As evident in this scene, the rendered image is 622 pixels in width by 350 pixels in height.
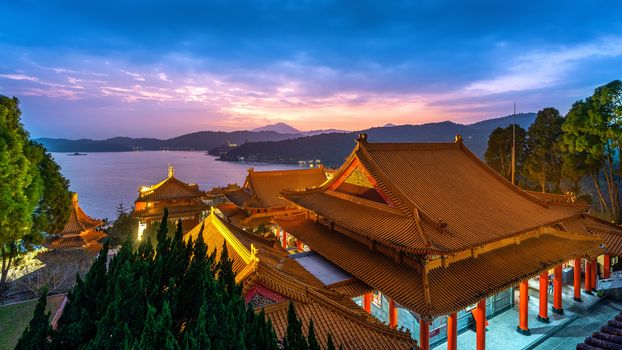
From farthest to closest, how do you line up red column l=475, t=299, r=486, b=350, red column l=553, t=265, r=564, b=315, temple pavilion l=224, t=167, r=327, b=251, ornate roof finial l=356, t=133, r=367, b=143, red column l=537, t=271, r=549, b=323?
1. temple pavilion l=224, t=167, r=327, b=251
2. red column l=553, t=265, r=564, b=315
3. ornate roof finial l=356, t=133, r=367, b=143
4. red column l=537, t=271, r=549, b=323
5. red column l=475, t=299, r=486, b=350

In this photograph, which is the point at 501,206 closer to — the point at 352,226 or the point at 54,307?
the point at 352,226

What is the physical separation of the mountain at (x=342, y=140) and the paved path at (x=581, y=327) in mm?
85661

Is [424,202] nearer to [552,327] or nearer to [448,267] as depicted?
[448,267]

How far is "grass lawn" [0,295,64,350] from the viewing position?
10.7 metres

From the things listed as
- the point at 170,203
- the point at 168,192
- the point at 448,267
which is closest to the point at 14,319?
the point at 170,203

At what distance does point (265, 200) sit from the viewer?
27.2 m

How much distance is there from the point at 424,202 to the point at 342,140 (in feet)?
506

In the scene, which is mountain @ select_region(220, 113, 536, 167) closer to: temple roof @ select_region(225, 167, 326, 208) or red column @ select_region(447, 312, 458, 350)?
temple roof @ select_region(225, 167, 326, 208)

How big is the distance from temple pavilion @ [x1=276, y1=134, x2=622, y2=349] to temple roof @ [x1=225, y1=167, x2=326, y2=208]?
12.5m

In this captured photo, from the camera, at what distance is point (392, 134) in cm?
14350

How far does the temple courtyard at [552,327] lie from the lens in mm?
11336

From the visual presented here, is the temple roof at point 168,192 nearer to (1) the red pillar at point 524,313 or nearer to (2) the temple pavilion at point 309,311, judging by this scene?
(2) the temple pavilion at point 309,311

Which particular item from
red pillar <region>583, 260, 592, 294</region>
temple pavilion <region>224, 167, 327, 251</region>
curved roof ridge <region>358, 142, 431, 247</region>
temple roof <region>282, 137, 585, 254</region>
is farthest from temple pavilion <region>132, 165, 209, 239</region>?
red pillar <region>583, 260, 592, 294</region>

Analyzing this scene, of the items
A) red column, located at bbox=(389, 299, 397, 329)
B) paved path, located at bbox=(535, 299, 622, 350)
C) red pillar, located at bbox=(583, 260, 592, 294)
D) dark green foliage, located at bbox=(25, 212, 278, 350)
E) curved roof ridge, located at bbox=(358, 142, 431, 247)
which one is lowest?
paved path, located at bbox=(535, 299, 622, 350)
